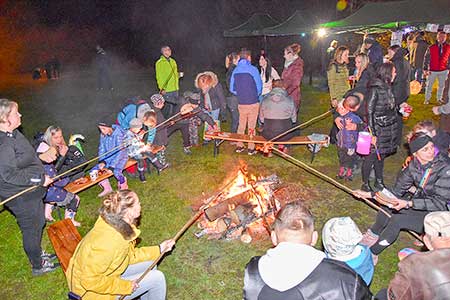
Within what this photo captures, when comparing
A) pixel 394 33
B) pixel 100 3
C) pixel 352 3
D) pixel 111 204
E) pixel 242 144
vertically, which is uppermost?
pixel 100 3

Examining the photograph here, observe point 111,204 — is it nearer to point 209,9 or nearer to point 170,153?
point 170,153

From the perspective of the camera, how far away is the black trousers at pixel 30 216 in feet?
16.0

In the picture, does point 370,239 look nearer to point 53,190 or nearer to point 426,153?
point 426,153

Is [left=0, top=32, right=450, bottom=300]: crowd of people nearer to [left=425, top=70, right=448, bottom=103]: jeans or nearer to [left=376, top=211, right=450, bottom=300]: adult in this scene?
[left=376, top=211, right=450, bottom=300]: adult

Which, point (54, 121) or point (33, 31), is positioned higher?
point (33, 31)

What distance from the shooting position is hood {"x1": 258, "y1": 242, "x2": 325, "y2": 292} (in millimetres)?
2602

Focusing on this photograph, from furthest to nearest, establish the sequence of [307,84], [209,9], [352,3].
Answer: [209,9], [352,3], [307,84]

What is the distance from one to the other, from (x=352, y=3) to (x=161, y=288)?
75.8ft

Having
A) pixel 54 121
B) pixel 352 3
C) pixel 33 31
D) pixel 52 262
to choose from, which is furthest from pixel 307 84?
pixel 33 31

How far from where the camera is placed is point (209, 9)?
29.0 m

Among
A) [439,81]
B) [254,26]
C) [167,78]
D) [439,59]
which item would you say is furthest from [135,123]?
[254,26]

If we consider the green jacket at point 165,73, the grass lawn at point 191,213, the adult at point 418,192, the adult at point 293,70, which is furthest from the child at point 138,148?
the adult at point 418,192

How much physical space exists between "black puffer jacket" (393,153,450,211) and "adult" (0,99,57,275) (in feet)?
16.4

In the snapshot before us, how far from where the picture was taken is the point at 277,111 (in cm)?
832
